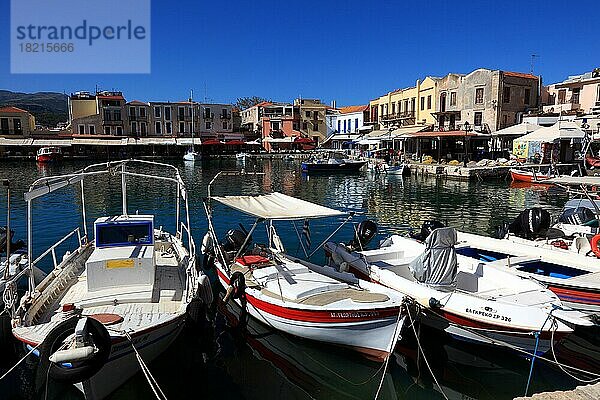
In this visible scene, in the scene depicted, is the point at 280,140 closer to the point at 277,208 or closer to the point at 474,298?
the point at 277,208

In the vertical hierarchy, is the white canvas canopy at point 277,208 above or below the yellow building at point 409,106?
below

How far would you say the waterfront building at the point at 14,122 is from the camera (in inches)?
3270

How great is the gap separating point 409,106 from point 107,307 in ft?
217

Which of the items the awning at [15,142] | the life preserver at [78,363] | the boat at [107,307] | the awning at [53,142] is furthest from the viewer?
the awning at [53,142]

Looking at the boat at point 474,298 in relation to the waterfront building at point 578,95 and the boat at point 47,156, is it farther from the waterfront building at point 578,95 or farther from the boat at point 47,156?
the boat at point 47,156

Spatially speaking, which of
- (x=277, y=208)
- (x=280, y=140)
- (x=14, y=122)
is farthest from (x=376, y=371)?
(x=14, y=122)

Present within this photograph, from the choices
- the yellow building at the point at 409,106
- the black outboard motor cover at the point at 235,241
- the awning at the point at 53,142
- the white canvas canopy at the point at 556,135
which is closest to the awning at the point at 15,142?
the awning at the point at 53,142

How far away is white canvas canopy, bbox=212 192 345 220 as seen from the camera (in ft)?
36.5

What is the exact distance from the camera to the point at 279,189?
4078cm

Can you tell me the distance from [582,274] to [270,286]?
806cm

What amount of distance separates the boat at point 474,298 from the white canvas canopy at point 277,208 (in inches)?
75.1

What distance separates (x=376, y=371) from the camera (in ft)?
30.1

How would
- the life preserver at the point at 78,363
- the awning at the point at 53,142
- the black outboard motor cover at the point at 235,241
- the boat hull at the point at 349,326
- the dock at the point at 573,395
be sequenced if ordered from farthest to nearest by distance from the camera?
the awning at the point at 53,142
the black outboard motor cover at the point at 235,241
the boat hull at the point at 349,326
the life preserver at the point at 78,363
the dock at the point at 573,395

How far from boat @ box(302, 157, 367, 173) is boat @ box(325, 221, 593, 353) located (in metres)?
41.5
